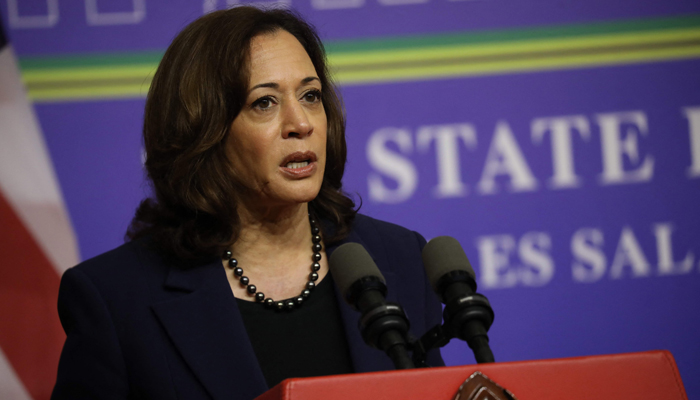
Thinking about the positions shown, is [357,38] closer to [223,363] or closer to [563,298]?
[563,298]

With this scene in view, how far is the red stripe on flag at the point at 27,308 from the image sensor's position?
2186 mm

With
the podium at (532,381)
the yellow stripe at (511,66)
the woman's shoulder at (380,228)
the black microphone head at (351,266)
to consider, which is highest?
the yellow stripe at (511,66)

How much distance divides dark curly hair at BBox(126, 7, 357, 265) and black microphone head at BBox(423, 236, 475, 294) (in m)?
0.61

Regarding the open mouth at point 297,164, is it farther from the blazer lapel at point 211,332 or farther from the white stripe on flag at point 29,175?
the white stripe on flag at point 29,175

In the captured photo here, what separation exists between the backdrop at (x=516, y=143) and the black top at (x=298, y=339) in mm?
900

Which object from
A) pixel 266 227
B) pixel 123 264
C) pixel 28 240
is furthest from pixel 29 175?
pixel 266 227

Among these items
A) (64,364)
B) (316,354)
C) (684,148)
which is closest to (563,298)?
(684,148)

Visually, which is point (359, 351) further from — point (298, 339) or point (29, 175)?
point (29, 175)

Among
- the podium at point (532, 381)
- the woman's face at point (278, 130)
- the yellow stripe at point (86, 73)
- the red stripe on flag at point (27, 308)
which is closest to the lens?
the podium at point (532, 381)

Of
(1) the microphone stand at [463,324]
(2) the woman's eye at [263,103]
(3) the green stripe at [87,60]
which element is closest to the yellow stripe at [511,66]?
(3) the green stripe at [87,60]

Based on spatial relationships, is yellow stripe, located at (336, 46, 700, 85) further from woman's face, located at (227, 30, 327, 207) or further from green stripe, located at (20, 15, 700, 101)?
woman's face, located at (227, 30, 327, 207)

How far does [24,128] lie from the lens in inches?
90.0

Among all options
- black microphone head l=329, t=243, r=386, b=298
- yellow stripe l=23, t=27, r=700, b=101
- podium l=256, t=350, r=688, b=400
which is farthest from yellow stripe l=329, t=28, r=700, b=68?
podium l=256, t=350, r=688, b=400

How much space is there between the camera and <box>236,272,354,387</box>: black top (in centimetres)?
137
